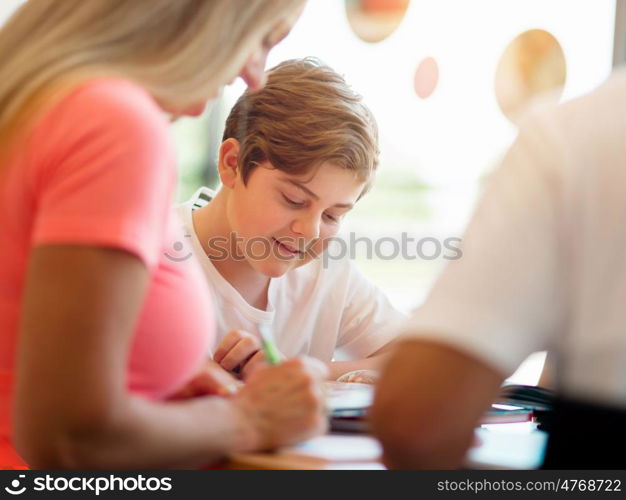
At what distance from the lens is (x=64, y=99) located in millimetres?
788

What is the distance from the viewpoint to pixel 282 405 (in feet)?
2.99

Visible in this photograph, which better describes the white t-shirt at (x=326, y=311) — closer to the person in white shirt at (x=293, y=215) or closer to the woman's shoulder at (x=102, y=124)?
the person in white shirt at (x=293, y=215)

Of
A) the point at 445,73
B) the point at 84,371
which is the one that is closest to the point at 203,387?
the point at 84,371

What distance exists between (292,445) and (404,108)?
11.7 ft

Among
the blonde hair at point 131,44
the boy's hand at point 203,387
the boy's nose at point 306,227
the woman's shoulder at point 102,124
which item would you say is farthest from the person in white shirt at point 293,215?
the woman's shoulder at point 102,124

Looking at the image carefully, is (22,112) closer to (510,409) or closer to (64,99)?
(64,99)

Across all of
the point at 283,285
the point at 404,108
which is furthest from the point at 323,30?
the point at 283,285

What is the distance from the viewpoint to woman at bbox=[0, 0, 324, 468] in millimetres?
724

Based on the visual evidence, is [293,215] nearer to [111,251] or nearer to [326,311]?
[326,311]

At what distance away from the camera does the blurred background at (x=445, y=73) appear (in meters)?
3.49

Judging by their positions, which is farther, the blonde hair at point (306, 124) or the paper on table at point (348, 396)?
A: the blonde hair at point (306, 124)

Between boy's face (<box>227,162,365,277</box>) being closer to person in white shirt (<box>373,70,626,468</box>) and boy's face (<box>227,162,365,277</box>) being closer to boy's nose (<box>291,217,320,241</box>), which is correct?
boy's nose (<box>291,217,320,241</box>)

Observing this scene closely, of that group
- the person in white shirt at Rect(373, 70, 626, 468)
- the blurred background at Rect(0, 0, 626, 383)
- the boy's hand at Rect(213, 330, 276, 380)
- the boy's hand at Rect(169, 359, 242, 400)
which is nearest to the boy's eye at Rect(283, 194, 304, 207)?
the boy's hand at Rect(213, 330, 276, 380)

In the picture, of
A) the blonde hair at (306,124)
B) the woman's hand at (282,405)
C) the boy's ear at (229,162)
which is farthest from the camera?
the boy's ear at (229,162)
